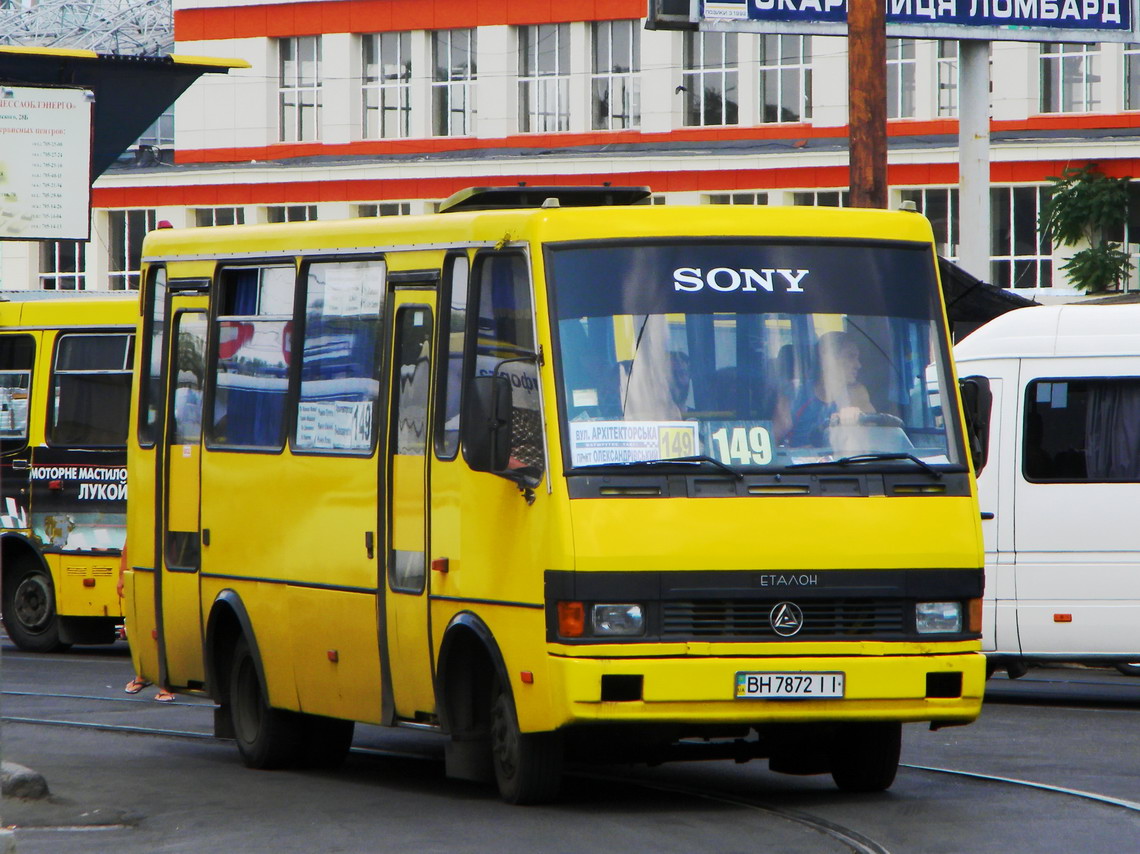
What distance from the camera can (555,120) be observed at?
5041cm

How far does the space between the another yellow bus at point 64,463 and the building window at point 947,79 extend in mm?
27174

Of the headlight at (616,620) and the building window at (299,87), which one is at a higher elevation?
the building window at (299,87)

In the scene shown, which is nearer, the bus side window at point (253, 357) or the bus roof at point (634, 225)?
the bus roof at point (634, 225)

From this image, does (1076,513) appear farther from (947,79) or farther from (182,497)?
(947,79)

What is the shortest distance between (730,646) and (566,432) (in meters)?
1.11

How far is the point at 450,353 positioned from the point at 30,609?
445 inches

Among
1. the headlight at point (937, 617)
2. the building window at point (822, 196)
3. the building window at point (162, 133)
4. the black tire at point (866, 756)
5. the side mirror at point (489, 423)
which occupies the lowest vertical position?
the black tire at point (866, 756)

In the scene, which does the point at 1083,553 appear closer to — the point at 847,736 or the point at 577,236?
the point at 847,736

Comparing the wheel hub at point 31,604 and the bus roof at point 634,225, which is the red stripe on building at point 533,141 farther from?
the bus roof at point 634,225

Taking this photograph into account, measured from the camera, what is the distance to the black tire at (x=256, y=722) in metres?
12.4

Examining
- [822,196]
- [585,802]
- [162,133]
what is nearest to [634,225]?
[585,802]

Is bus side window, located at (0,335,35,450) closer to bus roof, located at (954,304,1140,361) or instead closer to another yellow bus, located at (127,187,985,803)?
bus roof, located at (954,304,1140,361)

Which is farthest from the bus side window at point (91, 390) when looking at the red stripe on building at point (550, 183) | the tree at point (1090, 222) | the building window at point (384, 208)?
the building window at point (384, 208)

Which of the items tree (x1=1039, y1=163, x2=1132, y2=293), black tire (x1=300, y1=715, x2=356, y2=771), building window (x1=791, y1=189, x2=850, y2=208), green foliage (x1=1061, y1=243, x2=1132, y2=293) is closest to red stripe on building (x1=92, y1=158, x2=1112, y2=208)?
building window (x1=791, y1=189, x2=850, y2=208)
